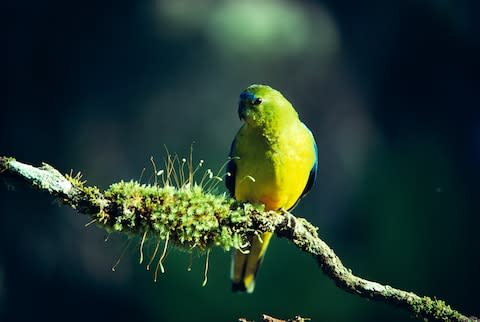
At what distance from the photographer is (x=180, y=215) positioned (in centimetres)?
224

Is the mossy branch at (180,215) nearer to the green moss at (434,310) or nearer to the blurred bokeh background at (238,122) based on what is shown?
the green moss at (434,310)

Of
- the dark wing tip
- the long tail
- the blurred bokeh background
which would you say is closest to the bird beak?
the long tail

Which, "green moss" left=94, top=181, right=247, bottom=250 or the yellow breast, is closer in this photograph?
"green moss" left=94, top=181, right=247, bottom=250

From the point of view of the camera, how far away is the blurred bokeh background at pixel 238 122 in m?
6.51

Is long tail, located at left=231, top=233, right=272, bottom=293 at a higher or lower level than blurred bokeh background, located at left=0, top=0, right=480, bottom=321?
lower

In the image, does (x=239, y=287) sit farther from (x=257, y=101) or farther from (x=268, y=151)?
(x=257, y=101)

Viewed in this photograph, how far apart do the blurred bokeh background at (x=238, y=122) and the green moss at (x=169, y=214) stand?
13.1 feet

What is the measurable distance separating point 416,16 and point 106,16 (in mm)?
3748

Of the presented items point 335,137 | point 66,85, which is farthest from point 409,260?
point 66,85

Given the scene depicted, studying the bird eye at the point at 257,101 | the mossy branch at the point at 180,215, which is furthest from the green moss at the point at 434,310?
the bird eye at the point at 257,101

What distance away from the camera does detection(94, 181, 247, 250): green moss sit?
216cm

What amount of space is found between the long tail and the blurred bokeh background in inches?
109

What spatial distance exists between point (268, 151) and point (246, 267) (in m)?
0.96

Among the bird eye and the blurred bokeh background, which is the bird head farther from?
the blurred bokeh background
